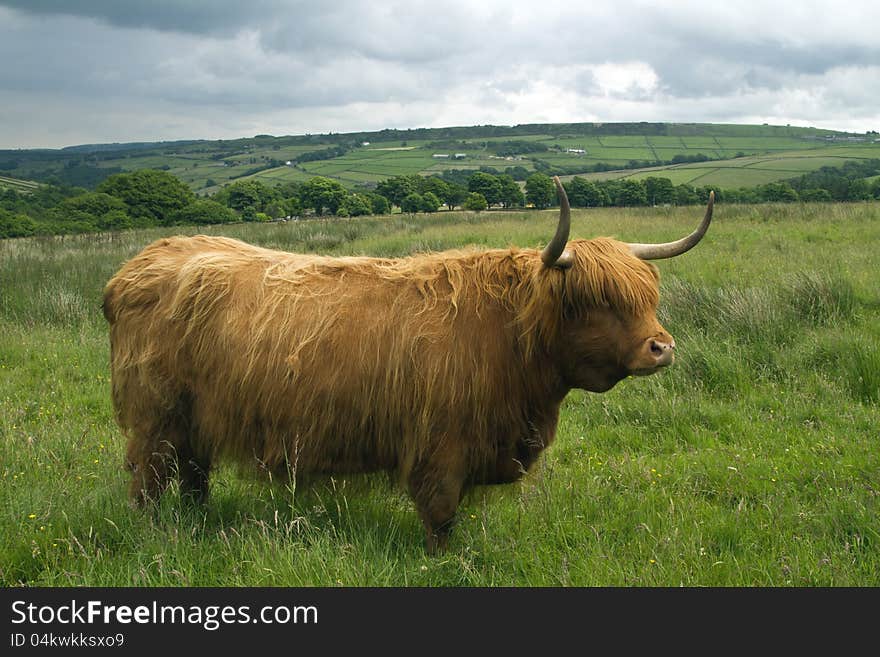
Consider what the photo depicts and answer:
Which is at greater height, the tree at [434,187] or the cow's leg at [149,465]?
the tree at [434,187]

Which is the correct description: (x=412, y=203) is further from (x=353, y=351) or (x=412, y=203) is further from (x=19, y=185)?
(x=19, y=185)

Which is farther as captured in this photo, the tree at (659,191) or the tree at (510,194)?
the tree at (510,194)

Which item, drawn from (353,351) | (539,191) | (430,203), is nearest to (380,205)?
(430,203)

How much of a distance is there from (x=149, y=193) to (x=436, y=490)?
1895 inches

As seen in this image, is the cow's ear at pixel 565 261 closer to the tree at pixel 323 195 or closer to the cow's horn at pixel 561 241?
the cow's horn at pixel 561 241

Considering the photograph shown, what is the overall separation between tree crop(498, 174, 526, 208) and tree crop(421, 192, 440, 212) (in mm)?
4035

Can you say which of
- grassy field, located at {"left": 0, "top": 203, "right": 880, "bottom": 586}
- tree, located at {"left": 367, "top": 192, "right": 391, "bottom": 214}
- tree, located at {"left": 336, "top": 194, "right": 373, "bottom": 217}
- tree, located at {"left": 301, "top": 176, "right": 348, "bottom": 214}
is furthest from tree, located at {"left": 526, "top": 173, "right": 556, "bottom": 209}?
grassy field, located at {"left": 0, "top": 203, "right": 880, "bottom": 586}

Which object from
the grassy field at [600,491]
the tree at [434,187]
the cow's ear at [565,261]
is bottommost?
the grassy field at [600,491]

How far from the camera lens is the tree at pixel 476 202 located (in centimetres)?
3044

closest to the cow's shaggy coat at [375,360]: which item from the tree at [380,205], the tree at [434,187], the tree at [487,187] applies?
the tree at [487,187]

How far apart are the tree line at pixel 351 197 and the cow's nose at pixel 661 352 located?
2017 cm

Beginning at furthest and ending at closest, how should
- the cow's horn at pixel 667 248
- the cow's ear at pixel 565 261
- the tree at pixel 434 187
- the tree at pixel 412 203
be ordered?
the tree at pixel 434 187 < the tree at pixel 412 203 < the cow's horn at pixel 667 248 < the cow's ear at pixel 565 261

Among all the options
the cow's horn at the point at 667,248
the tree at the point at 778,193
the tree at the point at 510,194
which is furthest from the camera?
the tree at the point at 510,194

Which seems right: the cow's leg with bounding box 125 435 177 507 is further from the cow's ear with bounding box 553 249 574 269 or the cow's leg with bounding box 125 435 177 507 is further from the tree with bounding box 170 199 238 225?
the tree with bounding box 170 199 238 225
